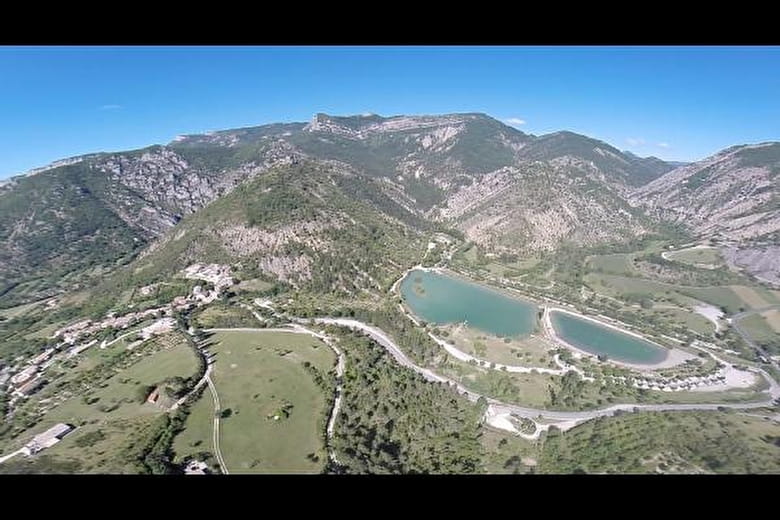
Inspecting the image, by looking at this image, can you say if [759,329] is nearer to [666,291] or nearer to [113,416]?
[666,291]

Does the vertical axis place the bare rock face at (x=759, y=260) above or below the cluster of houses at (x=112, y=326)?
above

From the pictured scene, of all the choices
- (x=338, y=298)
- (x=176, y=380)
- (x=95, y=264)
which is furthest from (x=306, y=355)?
(x=95, y=264)

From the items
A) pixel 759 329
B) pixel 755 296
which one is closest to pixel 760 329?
pixel 759 329

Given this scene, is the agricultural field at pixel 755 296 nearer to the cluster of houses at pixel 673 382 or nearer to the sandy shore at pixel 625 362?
the sandy shore at pixel 625 362

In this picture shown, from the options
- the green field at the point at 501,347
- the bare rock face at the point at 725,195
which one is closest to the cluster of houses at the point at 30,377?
the green field at the point at 501,347

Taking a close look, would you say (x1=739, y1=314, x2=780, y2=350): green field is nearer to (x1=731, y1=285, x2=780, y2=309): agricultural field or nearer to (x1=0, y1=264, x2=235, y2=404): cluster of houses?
(x1=731, y1=285, x2=780, y2=309): agricultural field

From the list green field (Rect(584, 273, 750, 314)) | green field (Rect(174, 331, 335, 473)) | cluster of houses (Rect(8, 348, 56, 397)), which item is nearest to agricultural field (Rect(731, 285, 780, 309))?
green field (Rect(584, 273, 750, 314))
